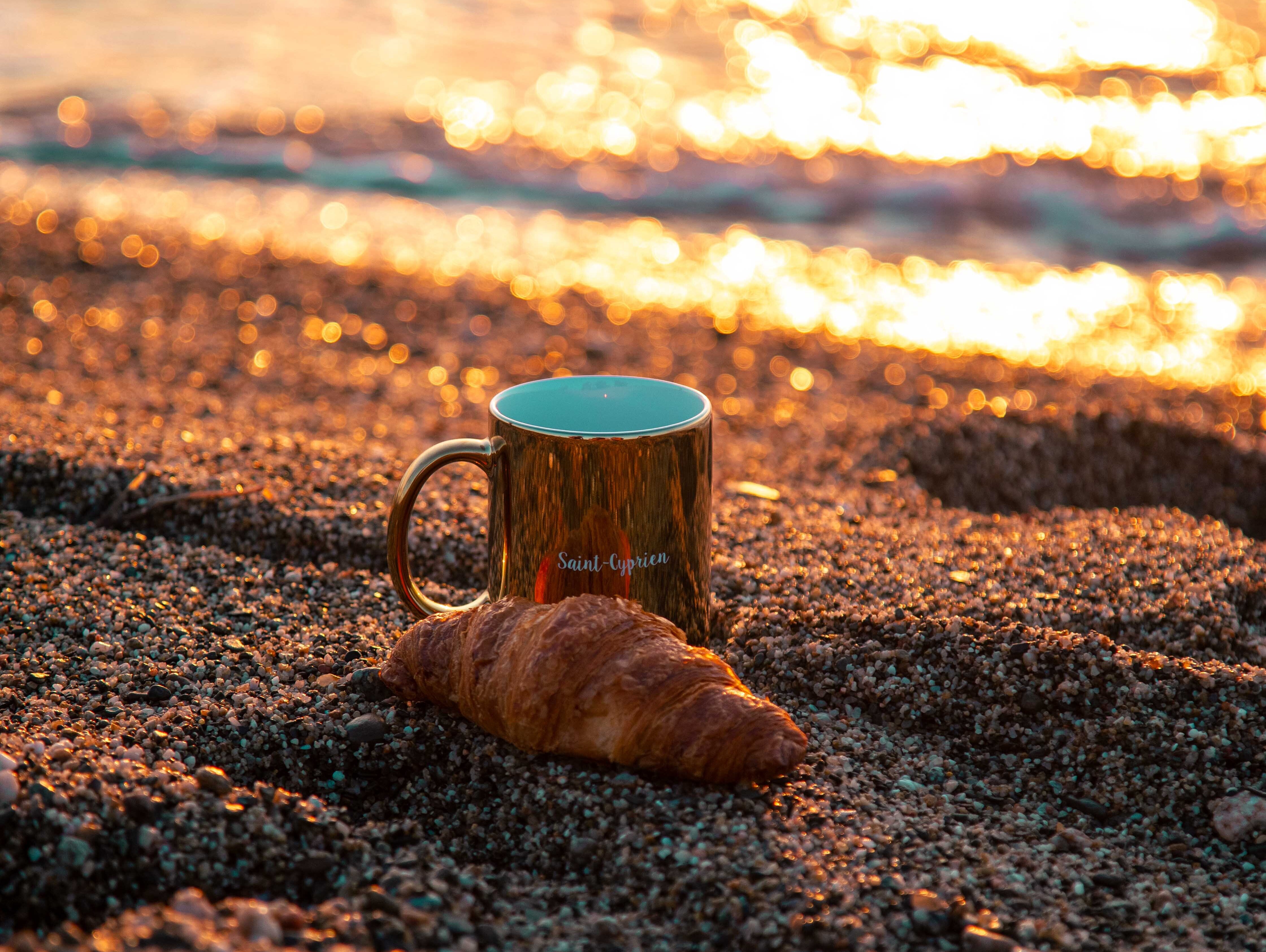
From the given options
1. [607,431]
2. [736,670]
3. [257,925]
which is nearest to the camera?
[257,925]

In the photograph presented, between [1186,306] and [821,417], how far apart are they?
2.57 meters

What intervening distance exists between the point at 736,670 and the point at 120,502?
146 cm

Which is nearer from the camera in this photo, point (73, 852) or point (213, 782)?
point (73, 852)

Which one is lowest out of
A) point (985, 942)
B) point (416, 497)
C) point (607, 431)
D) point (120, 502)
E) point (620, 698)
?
point (985, 942)

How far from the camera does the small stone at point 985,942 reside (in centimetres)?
137

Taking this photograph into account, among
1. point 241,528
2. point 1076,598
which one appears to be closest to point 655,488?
point 1076,598

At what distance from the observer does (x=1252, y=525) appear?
117 inches

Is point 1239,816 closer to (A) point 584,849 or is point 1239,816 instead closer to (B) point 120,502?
(A) point 584,849

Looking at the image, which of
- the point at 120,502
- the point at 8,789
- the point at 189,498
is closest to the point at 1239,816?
the point at 8,789

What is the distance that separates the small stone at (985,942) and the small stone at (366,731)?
0.90 meters

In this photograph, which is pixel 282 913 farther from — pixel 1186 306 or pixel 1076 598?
pixel 1186 306

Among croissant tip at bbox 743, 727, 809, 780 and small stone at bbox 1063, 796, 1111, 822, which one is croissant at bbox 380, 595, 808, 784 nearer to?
croissant tip at bbox 743, 727, 809, 780

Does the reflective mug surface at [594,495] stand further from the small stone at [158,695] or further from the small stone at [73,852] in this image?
the small stone at [73,852]

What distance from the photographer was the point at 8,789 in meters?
1.44
